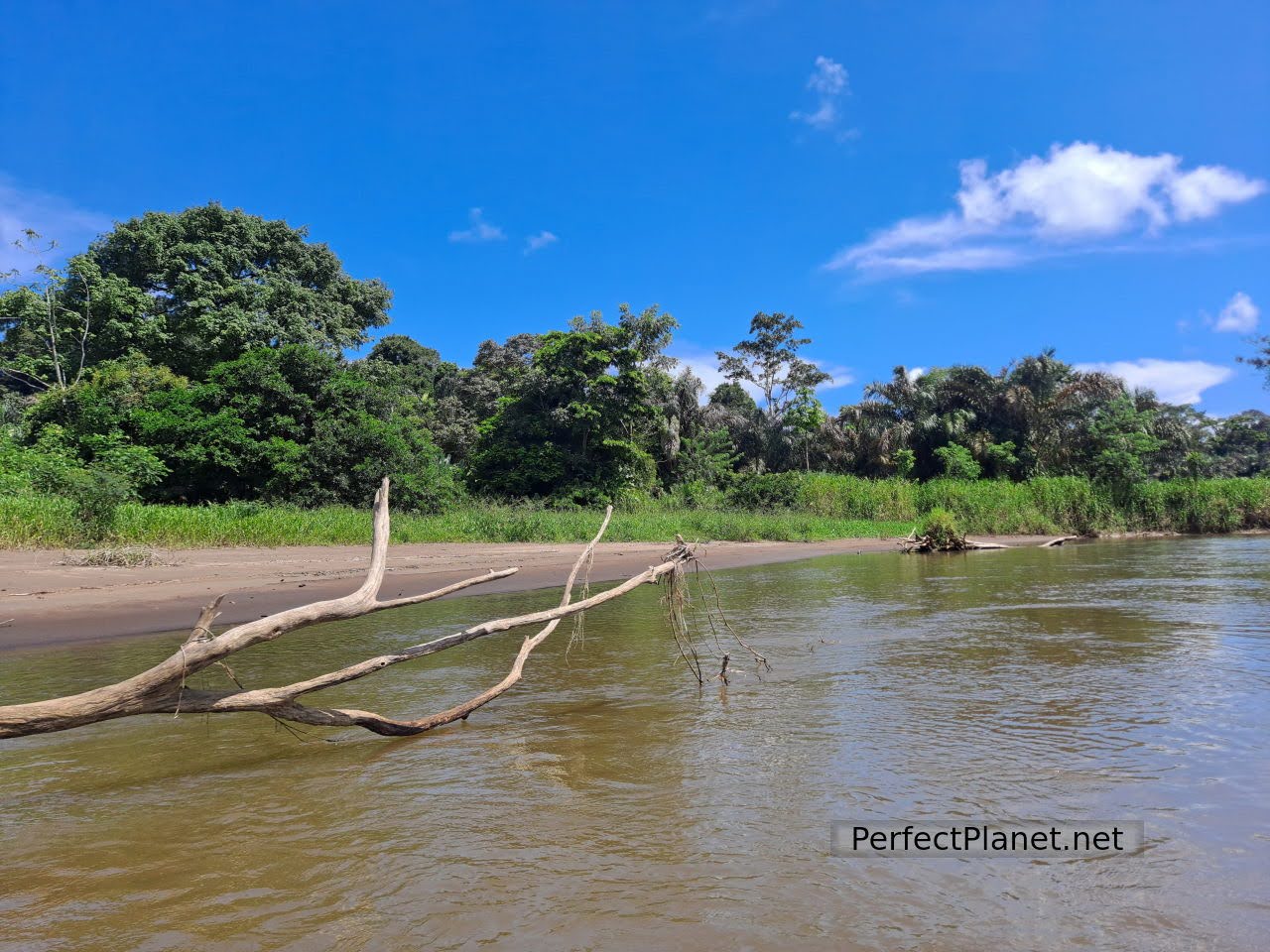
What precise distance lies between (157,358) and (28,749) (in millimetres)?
29929

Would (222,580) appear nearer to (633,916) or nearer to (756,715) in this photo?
(756,715)

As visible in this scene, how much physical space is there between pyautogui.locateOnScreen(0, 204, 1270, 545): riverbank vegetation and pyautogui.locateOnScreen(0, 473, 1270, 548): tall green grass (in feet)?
0.33

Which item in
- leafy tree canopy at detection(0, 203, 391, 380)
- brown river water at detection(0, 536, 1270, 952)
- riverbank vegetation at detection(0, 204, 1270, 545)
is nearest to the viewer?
brown river water at detection(0, 536, 1270, 952)

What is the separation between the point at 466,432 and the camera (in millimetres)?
37688

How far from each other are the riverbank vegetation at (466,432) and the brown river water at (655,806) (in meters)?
11.9

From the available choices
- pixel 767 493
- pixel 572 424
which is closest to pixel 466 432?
pixel 572 424

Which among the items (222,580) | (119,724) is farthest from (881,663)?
(222,580)

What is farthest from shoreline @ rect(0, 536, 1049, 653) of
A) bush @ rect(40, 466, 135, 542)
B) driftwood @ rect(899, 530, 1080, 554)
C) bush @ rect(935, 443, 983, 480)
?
bush @ rect(935, 443, 983, 480)

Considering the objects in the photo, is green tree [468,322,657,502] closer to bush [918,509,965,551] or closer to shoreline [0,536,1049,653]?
shoreline [0,536,1049,653]

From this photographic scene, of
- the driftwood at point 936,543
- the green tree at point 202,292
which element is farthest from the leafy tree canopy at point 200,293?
the driftwood at point 936,543

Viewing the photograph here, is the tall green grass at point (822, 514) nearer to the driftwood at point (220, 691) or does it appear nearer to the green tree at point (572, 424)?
the green tree at point (572, 424)

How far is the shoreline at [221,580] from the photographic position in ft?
29.8

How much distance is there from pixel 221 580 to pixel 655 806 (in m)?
10.9

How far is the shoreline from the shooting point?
9094 mm
